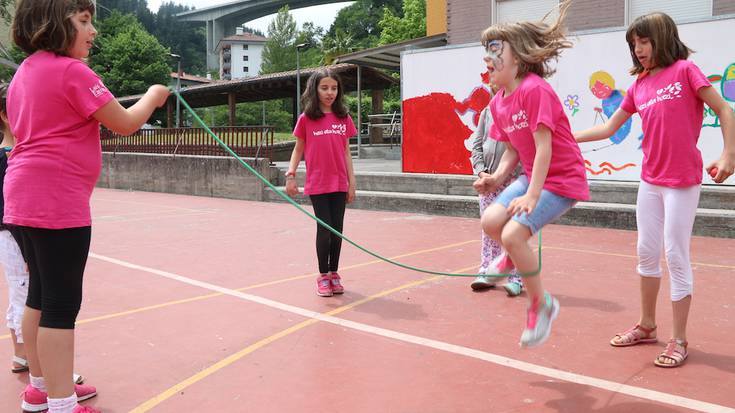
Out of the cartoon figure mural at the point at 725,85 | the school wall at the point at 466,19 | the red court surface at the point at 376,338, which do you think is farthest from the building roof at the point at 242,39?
the red court surface at the point at 376,338

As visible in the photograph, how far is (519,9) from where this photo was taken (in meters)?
16.7

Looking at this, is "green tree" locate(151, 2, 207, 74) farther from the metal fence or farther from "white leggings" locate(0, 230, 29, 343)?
"white leggings" locate(0, 230, 29, 343)

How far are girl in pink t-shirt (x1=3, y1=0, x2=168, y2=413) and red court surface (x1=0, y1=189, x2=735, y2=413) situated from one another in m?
0.64

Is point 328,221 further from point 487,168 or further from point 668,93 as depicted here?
point 668,93

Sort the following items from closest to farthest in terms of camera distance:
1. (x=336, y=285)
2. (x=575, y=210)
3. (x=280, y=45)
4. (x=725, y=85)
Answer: (x=336, y=285), (x=575, y=210), (x=725, y=85), (x=280, y=45)

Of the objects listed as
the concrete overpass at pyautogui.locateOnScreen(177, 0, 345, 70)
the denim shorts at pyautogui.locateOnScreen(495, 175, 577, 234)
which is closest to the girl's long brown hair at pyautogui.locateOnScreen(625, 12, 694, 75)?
the denim shorts at pyautogui.locateOnScreen(495, 175, 577, 234)

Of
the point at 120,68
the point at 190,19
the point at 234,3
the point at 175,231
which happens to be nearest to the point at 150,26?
the point at 190,19

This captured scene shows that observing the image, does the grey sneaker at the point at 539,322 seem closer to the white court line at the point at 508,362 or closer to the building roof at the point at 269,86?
the white court line at the point at 508,362

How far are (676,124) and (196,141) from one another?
1537cm

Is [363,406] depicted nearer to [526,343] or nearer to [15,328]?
[526,343]

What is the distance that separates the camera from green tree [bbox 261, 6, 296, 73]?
95.6 m

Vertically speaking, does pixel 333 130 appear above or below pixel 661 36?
below

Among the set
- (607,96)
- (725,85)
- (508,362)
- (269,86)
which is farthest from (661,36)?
(269,86)

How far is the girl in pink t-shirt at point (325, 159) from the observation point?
5.44 metres
